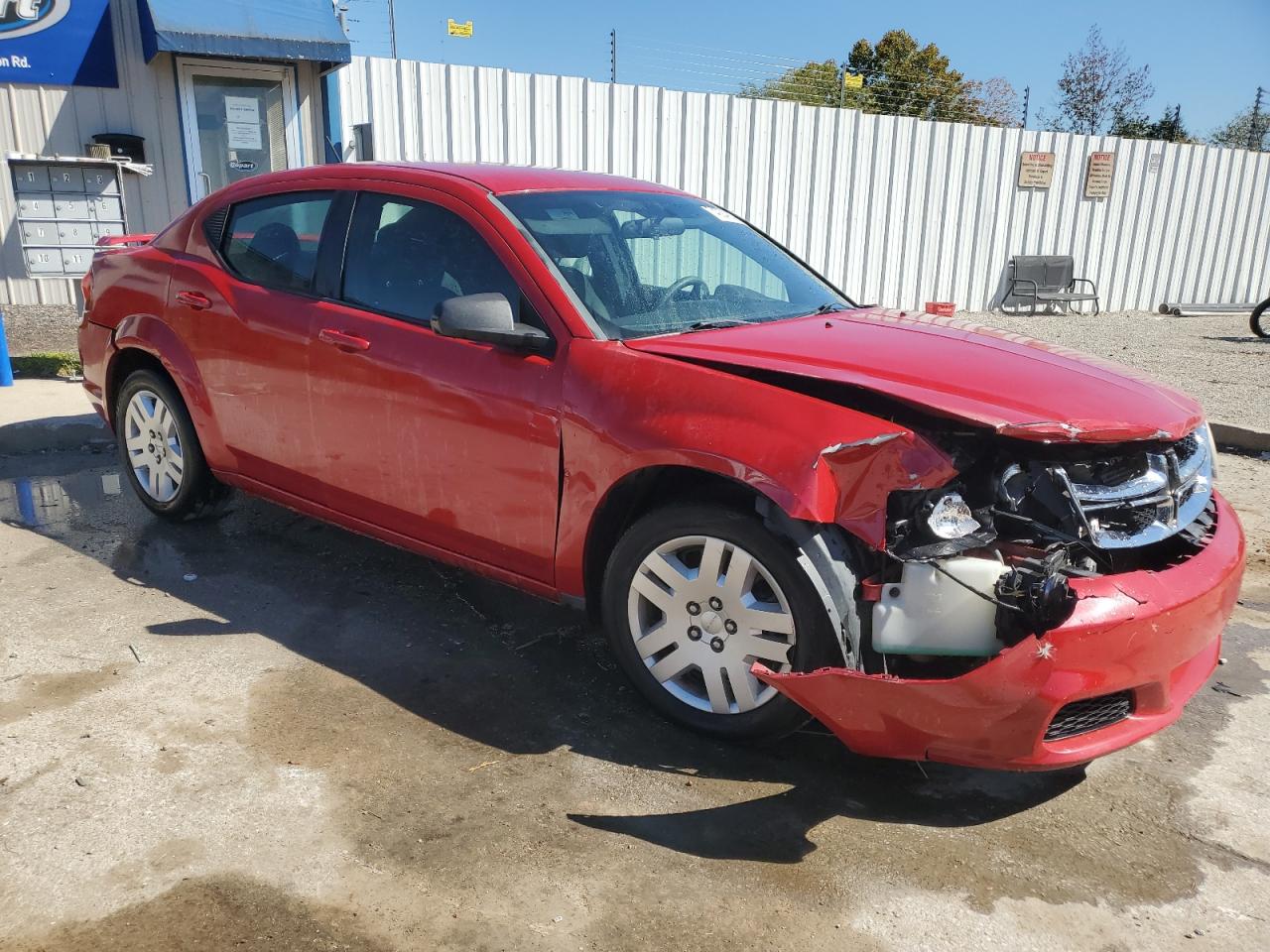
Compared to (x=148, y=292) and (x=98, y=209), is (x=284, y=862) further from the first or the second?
(x=98, y=209)

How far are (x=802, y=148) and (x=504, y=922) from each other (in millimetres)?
12087

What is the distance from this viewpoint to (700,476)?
3027mm

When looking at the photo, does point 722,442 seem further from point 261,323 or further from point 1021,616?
point 261,323

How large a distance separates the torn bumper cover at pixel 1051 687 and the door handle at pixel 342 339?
1.98 m

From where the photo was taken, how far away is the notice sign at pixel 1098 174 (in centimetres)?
1570

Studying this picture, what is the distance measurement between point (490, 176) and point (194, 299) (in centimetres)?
154

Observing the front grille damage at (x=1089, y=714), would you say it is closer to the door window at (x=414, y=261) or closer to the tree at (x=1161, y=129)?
the door window at (x=414, y=261)

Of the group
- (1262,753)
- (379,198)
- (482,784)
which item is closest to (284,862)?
(482,784)

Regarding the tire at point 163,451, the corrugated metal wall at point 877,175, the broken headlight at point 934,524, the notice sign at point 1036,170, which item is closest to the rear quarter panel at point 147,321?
the tire at point 163,451

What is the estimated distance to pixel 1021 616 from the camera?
8.06ft

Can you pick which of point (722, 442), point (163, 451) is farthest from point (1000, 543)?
point (163, 451)

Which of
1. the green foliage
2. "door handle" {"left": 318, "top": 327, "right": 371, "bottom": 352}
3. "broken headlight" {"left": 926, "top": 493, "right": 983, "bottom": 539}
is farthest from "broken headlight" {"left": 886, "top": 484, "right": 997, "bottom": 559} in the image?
the green foliage

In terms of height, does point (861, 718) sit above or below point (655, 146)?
below

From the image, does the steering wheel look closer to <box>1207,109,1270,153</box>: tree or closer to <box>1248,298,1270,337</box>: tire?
<box>1248,298,1270,337</box>: tire
